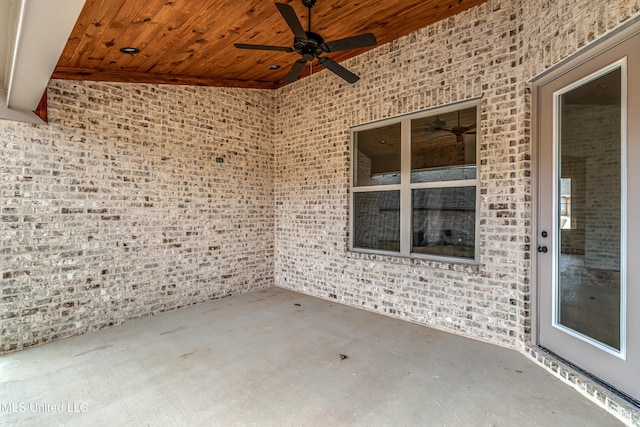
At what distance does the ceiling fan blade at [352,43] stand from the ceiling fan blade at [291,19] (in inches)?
11.3

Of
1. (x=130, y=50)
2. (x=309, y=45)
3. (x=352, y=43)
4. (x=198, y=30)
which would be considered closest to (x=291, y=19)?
(x=309, y=45)

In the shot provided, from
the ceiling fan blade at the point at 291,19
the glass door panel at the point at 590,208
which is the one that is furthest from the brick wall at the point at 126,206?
the glass door panel at the point at 590,208

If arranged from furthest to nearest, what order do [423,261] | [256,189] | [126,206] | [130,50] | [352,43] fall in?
[256,189] → [126,206] → [423,261] → [130,50] → [352,43]

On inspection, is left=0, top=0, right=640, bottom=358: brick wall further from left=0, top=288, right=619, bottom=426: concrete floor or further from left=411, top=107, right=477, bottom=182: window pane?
left=0, top=288, right=619, bottom=426: concrete floor

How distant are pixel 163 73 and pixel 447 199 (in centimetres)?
430

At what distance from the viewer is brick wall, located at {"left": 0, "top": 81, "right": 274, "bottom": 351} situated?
351 cm

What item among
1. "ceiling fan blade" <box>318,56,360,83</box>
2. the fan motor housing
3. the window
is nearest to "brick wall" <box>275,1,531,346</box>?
the window

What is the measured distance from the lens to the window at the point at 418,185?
390 cm

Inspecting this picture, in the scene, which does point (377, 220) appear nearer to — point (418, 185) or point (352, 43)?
point (418, 185)

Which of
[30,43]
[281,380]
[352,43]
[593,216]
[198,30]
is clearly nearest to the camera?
[30,43]

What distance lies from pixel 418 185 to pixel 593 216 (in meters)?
1.93

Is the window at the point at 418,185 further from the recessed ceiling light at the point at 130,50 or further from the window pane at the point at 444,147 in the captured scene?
the recessed ceiling light at the point at 130,50

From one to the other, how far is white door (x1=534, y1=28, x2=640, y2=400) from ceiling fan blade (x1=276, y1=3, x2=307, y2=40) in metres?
2.52

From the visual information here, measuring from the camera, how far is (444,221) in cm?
408
